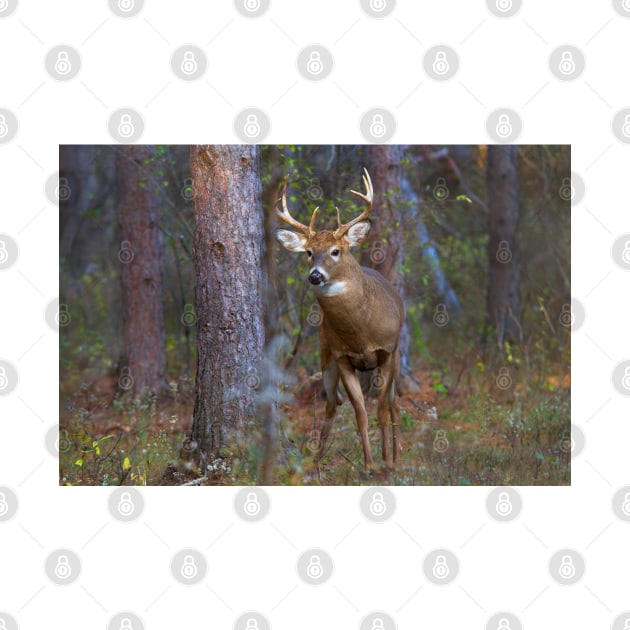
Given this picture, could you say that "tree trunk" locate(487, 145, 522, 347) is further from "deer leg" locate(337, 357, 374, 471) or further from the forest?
"deer leg" locate(337, 357, 374, 471)

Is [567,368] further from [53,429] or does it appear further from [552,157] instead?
[53,429]

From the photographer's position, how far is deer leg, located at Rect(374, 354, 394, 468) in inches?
350

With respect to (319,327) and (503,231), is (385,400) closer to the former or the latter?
(319,327)

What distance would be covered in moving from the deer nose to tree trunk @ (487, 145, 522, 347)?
6.45m

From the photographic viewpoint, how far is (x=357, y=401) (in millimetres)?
8750

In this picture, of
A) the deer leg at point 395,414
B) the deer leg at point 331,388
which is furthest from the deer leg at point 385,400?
the deer leg at point 331,388

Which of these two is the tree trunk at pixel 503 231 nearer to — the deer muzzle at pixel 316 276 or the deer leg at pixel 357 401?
the deer leg at pixel 357 401

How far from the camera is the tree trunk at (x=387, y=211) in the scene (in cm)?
1109

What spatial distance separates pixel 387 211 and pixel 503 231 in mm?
3896

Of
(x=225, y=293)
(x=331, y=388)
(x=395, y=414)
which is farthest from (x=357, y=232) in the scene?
(x=395, y=414)

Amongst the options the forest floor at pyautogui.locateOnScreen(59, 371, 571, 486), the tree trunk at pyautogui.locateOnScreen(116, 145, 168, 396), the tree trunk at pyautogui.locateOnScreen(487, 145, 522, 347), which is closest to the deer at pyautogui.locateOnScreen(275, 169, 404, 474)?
the forest floor at pyautogui.locateOnScreen(59, 371, 571, 486)

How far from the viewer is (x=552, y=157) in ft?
48.1

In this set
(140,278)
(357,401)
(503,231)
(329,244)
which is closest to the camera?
(329,244)

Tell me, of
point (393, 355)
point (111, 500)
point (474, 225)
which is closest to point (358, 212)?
point (393, 355)
